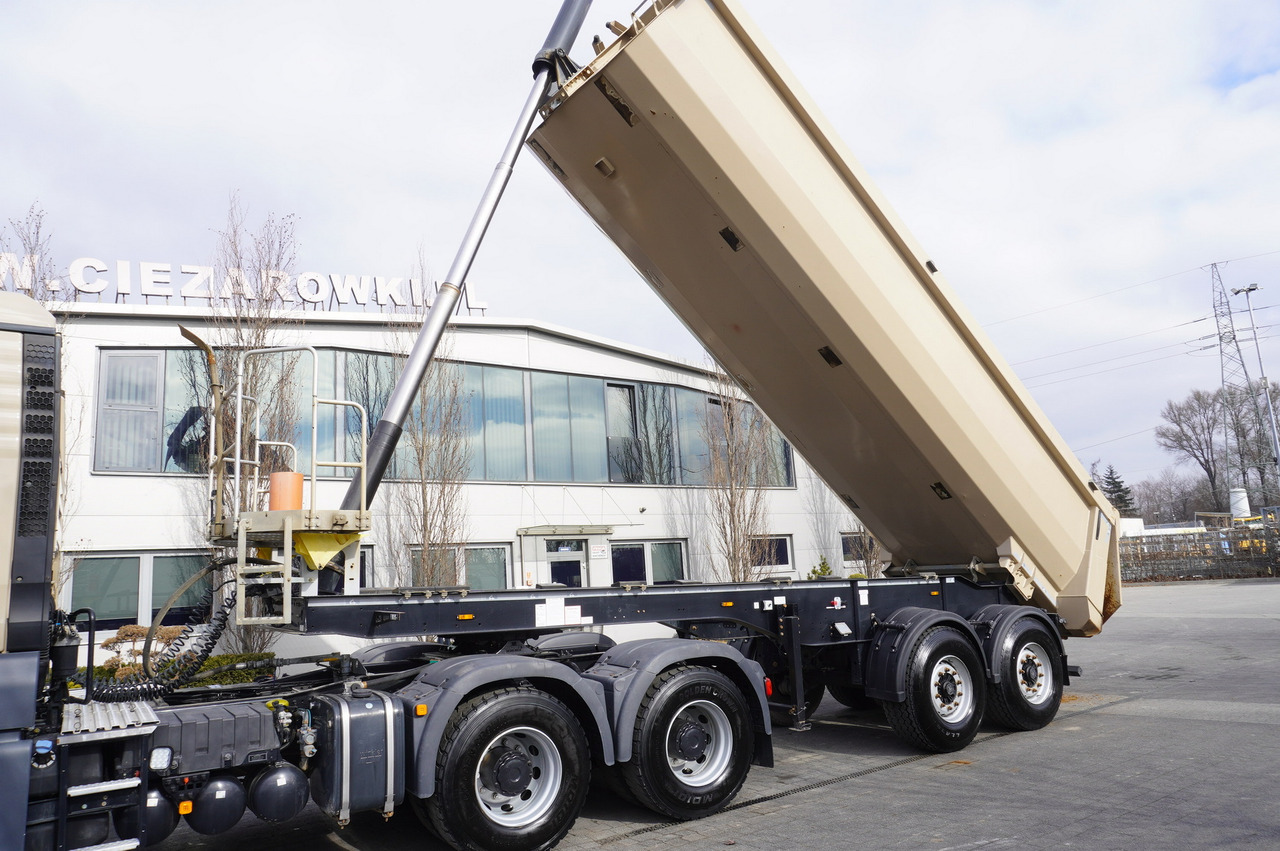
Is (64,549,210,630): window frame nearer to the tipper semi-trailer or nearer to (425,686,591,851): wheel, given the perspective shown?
the tipper semi-trailer

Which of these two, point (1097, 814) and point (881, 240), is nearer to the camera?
point (1097, 814)

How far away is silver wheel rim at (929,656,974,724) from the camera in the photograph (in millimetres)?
7520

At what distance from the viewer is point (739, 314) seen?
291 inches

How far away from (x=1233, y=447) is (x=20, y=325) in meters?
65.4

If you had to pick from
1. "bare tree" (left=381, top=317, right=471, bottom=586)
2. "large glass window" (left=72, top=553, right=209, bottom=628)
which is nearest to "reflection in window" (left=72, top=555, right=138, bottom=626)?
"large glass window" (left=72, top=553, right=209, bottom=628)

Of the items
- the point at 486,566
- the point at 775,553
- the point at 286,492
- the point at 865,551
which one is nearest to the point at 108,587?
the point at 486,566

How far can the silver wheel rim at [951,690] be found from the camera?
7.52m

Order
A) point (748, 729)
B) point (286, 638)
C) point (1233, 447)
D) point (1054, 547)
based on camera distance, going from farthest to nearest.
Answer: point (1233, 447)
point (286, 638)
point (1054, 547)
point (748, 729)

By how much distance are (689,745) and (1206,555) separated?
3259 cm

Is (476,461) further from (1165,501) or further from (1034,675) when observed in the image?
(1165,501)

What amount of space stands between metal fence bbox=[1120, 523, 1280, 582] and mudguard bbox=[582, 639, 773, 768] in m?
27.1

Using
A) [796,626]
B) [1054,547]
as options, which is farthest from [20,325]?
[1054,547]

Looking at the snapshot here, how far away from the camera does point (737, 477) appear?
62.4ft

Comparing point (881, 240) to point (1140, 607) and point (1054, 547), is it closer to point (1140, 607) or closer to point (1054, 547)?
point (1054, 547)
